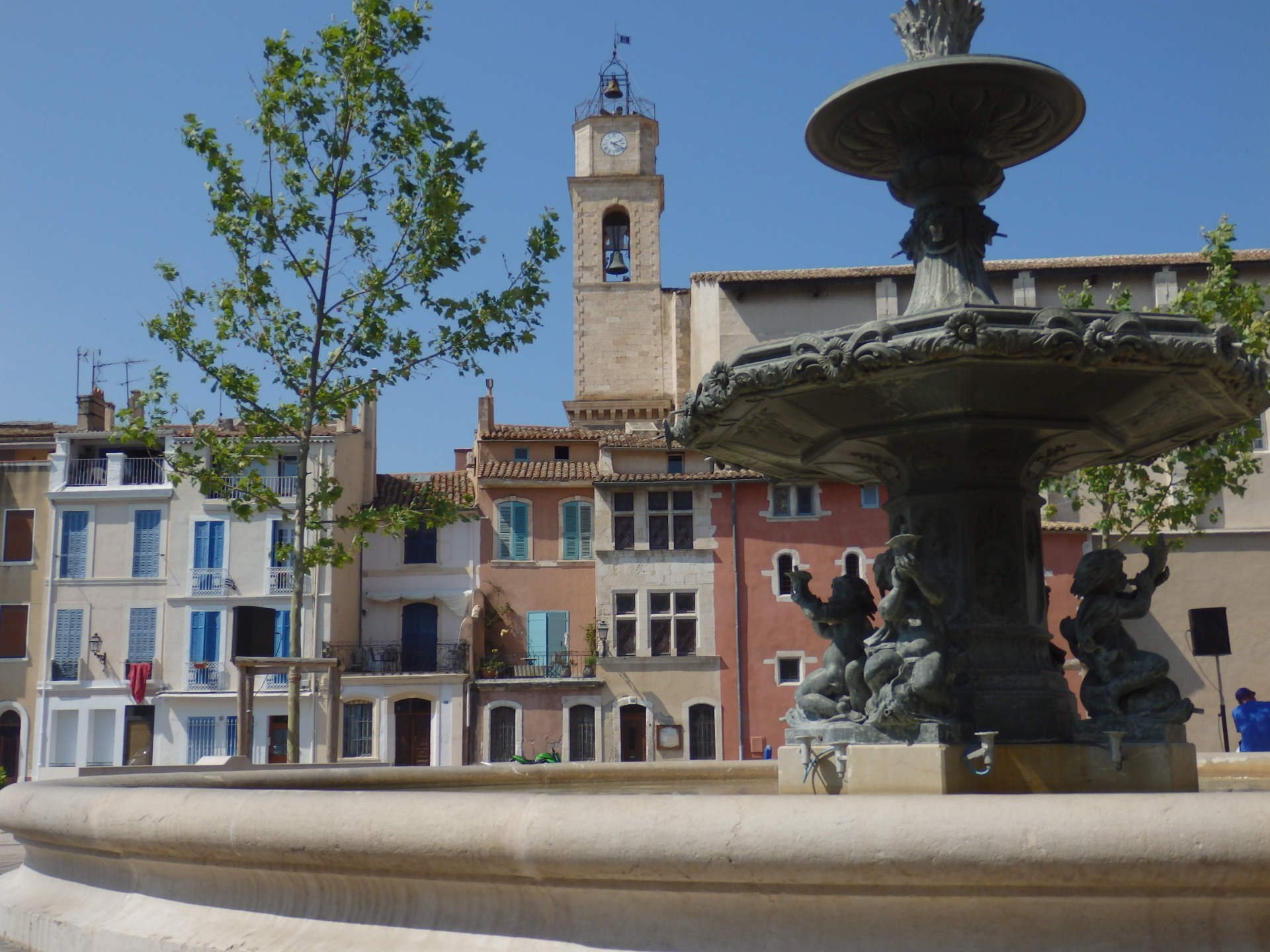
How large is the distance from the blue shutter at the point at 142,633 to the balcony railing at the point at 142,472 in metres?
4.18

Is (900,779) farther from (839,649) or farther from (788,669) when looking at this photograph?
(788,669)

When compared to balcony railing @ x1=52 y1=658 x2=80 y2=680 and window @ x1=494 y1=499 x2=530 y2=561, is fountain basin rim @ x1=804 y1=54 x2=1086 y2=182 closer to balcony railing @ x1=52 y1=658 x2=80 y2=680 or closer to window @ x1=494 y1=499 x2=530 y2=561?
window @ x1=494 y1=499 x2=530 y2=561

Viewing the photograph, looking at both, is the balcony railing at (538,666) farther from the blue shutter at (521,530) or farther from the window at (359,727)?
the window at (359,727)

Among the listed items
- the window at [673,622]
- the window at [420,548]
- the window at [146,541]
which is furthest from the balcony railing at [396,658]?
the window at [146,541]

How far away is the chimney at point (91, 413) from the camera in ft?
140

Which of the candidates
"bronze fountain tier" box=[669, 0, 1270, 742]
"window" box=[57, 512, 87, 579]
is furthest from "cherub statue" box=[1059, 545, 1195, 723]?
"window" box=[57, 512, 87, 579]

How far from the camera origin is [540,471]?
138 feet

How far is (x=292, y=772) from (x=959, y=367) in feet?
17.3

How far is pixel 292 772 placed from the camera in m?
8.66

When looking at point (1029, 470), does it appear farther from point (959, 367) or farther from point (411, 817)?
point (411, 817)

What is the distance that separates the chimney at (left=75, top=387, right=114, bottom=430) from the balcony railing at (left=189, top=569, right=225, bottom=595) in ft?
21.1

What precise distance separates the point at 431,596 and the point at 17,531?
13.5 metres

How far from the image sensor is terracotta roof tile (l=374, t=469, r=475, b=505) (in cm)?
4375

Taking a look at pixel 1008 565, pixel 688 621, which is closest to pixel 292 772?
pixel 1008 565
